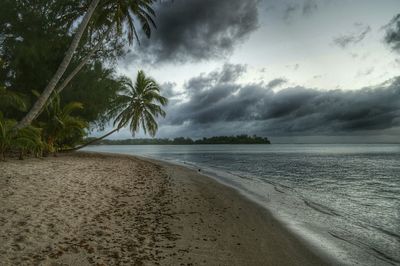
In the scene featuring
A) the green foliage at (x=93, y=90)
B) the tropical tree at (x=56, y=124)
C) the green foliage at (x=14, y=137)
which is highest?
the green foliage at (x=93, y=90)

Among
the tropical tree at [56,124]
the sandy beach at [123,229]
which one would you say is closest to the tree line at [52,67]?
the tropical tree at [56,124]

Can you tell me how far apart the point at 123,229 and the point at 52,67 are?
1590 cm

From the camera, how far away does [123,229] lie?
207 inches

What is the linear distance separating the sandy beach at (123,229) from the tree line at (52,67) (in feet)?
16.3

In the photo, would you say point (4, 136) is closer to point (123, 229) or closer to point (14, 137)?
point (14, 137)

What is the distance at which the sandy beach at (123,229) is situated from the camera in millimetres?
4027

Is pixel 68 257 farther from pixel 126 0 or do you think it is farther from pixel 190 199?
Answer: pixel 126 0

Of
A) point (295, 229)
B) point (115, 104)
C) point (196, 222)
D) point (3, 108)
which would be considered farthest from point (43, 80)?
point (295, 229)

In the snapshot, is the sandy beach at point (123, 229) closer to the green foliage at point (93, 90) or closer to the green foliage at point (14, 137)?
the green foliage at point (14, 137)

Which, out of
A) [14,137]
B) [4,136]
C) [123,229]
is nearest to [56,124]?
[14,137]

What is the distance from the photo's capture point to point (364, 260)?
4.81 m

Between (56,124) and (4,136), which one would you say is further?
(56,124)

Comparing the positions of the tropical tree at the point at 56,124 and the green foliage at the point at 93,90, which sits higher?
the green foliage at the point at 93,90

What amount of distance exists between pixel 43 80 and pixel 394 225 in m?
19.7
